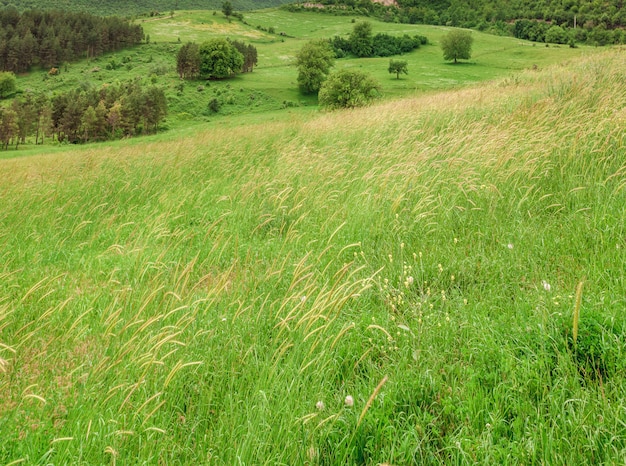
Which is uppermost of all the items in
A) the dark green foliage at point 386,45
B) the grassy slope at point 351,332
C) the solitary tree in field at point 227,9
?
the solitary tree in field at point 227,9

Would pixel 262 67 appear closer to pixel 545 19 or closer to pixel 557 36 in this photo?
pixel 557 36

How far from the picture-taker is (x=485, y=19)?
184m

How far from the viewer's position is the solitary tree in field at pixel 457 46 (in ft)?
307

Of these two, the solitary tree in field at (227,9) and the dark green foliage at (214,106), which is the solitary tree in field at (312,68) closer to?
the dark green foliage at (214,106)

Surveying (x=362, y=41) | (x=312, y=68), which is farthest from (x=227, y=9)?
(x=312, y=68)

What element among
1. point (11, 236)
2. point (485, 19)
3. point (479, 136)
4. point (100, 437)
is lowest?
point (11, 236)

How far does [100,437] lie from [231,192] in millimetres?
5315

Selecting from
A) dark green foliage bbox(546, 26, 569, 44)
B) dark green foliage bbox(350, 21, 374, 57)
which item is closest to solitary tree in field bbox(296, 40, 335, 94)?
dark green foliage bbox(350, 21, 374, 57)

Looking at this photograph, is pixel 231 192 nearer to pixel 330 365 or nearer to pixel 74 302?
pixel 74 302

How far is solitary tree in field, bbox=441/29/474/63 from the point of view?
307 feet

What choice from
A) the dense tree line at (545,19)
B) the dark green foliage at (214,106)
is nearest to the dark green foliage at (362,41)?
the dense tree line at (545,19)

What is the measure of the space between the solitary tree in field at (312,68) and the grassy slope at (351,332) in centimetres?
8029

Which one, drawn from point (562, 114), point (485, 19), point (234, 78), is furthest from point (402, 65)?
point (485, 19)

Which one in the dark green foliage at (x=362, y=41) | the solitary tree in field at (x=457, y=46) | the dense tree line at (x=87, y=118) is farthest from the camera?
the dark green foliage at (x=362, y=41)
